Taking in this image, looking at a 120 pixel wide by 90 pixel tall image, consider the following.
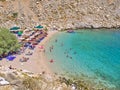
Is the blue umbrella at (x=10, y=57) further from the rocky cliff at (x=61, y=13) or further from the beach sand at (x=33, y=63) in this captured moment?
the rocky cliff at (x=61, y=13)

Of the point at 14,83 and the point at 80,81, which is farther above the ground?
the point at 14,83

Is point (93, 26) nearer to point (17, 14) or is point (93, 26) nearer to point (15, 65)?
point (17, 14)

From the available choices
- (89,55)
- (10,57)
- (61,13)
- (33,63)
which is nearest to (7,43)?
(10,57)

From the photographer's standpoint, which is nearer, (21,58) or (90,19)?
(21,58)

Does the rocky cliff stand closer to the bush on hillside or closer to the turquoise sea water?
the turquoise sea water

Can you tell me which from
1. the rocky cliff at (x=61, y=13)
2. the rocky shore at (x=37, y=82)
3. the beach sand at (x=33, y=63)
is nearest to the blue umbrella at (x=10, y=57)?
the beach sand at (x=33, y=63)

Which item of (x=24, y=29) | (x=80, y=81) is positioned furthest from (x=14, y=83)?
(x=24, y=29)

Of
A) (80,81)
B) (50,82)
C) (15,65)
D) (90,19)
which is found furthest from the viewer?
(90,19)

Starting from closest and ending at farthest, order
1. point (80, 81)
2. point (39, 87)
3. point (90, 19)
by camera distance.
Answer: point (39, 87)
point (80, 81)
point (90, 19)
